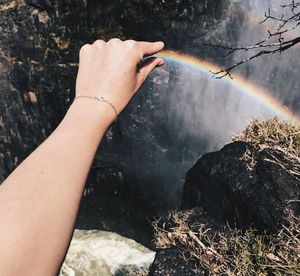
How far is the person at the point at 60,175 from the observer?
931mm

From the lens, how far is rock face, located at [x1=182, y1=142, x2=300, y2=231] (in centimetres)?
540

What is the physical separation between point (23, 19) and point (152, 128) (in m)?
4.46

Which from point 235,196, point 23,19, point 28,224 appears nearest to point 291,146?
point 235,196

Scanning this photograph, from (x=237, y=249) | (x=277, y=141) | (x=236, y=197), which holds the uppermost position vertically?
(x=277, y=141)

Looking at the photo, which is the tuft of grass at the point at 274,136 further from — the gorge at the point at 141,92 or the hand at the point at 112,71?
the hand at the point at 112,71

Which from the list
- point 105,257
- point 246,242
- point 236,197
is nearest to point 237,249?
point 246,242

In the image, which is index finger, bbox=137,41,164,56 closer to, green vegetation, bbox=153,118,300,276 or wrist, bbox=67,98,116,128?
wrist, bbox=67,98,116,128

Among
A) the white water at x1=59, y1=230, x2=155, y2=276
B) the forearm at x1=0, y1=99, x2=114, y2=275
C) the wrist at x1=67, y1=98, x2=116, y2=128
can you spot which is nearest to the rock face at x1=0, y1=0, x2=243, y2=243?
the white water at x1=59, y1=230, x2=155, y2=276

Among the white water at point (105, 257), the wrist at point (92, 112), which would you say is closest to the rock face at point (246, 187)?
the white water at point (105, 257)

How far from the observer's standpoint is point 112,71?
1435 mm

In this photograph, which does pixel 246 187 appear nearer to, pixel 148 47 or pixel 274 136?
pixel 274 136

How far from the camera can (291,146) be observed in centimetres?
619

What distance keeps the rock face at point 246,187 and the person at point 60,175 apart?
430 cm

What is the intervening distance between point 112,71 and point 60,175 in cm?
51
